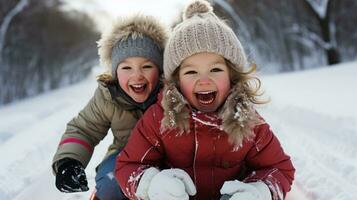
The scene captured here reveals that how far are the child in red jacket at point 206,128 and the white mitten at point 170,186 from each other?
0.06 m

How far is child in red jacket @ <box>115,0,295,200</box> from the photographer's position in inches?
76.8

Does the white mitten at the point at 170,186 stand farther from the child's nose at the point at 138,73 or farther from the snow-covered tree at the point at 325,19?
the snow-covered tree at the point at 325,19

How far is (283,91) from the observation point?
26.4 ft

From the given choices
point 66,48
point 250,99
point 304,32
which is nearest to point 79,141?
point 250,99

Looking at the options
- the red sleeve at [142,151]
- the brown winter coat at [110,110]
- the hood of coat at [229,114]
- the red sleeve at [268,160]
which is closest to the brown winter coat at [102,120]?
the brown winter coat at [110,110]

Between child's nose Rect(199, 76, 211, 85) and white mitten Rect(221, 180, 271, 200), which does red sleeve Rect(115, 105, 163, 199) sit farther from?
white mitten Rect(221, 180, 271, 200)

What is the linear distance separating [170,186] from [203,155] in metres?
0.27

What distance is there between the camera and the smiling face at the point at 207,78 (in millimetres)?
1988

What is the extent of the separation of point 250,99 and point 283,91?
6.19m

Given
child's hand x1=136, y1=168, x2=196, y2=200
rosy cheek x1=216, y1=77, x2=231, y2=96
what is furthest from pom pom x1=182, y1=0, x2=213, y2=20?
child's hand x1=136, y1=168, x2=196, y2=200

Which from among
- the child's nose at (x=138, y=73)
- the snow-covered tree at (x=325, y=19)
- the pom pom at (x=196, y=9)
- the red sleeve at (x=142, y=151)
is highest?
the snow-covered tree at (x=325, y=19)

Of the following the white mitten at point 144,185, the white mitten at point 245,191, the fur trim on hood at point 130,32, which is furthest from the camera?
the fur trim on hood at point 130,32

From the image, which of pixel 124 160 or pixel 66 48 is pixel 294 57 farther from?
pixel 124 160

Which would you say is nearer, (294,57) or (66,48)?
(294,57)
